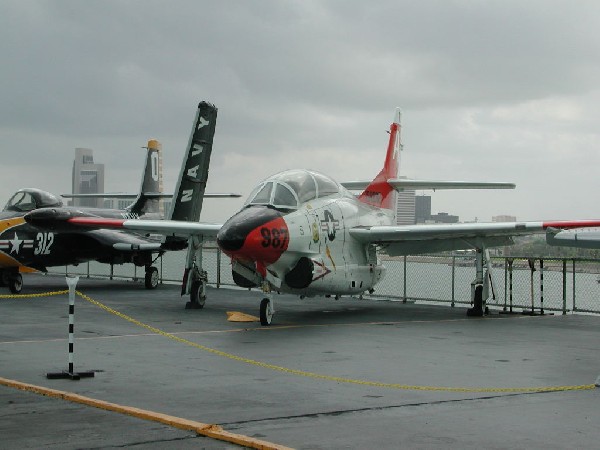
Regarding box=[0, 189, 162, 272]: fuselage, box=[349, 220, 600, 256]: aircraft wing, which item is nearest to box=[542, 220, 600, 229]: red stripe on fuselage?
box=[349, 220, 600, 256]: aircraft wing

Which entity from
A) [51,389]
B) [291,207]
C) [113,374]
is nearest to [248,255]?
[291,207]

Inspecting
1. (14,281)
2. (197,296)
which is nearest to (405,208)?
(197,296)

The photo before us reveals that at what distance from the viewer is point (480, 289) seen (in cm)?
2055

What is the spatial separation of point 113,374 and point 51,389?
1356mm

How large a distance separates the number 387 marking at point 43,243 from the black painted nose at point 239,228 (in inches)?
434

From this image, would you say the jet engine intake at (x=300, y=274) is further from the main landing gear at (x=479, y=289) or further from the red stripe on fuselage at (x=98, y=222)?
the red stripe on fuselage at (x=98, y=222)

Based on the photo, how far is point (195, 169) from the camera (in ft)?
81.4

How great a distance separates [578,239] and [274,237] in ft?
24.4

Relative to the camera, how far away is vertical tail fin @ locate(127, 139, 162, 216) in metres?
32.3

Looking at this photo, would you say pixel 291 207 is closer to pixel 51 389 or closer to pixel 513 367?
pixel 513 367

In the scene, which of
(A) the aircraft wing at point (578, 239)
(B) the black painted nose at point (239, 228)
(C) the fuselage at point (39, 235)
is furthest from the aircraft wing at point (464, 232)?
(A) the aircraft wing at point (578, 239)

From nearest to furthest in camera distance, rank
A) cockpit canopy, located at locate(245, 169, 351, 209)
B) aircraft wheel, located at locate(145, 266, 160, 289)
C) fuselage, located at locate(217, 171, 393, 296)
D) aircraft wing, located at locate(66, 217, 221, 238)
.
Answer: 1. fuselage, located at locate(217, 171, 393, 296)
2. cockpit canopy, located at locate(245, 169, 351, 209)
3. aircraft wing, located at locate(66, 217, 221, 238)
4. aircraft wheel, located at locate(145, 266, 160, 289)

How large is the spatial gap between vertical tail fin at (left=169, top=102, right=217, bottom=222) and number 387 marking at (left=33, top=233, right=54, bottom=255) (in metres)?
3.91

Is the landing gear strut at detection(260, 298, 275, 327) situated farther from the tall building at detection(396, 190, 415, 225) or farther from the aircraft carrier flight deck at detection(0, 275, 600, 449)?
the tall building at detection(396, 190, 415, 225)
